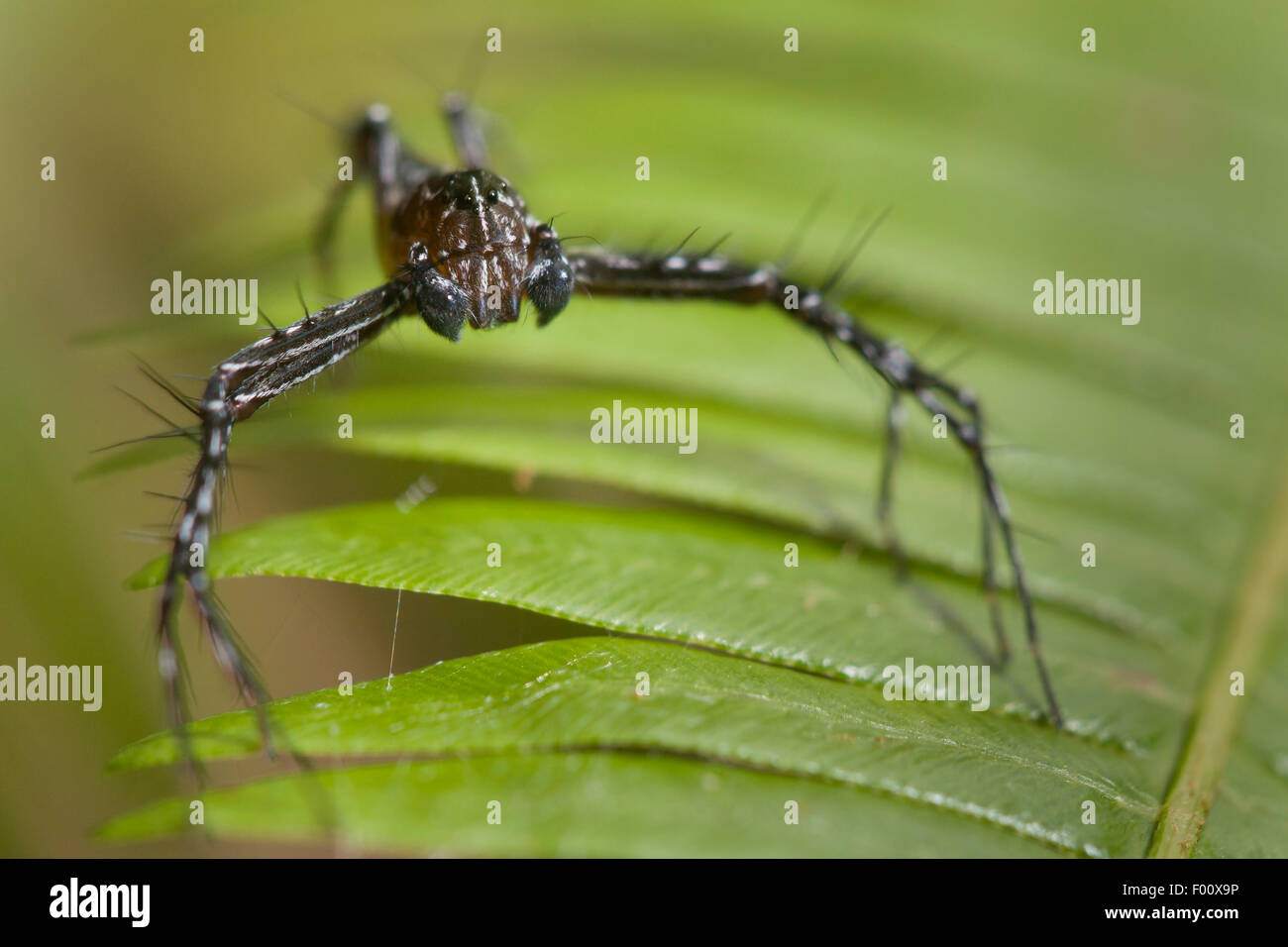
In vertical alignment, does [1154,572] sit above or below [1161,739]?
above

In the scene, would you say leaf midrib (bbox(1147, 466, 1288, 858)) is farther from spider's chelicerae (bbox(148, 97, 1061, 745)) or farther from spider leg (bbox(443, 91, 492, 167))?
spider leg (bbox(443, 91, 492, 167))

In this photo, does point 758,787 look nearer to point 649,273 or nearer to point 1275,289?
point 649,273

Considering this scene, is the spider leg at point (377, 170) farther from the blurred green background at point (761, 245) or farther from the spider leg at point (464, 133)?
the spider leg at point (464, 133)

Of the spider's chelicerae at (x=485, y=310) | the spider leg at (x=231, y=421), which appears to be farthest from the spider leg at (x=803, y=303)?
the spider leg at (x=231, y=421)

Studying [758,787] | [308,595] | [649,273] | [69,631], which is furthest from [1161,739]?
[69,631]

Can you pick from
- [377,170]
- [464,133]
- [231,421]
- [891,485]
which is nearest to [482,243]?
[231,421]

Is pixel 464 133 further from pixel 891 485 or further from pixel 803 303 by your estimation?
pixel 891 485
